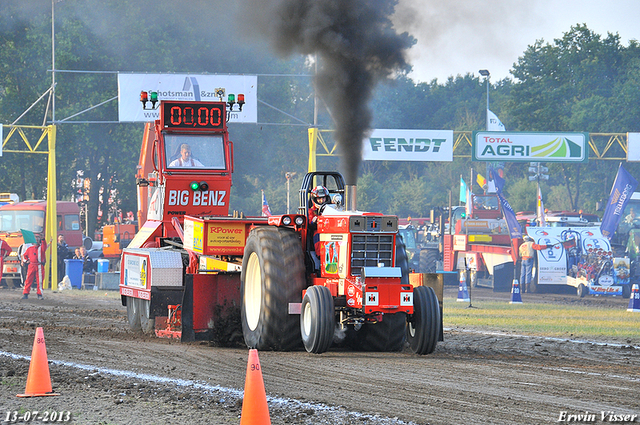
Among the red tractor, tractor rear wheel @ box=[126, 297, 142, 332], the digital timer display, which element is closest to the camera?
the red tractor

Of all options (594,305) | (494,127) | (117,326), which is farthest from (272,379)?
(494,127)

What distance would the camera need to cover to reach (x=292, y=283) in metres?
11.2

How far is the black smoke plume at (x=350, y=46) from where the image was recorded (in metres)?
13.8

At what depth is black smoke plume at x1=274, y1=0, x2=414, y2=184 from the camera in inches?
543

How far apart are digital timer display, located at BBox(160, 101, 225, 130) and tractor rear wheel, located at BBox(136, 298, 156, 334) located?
3140mm

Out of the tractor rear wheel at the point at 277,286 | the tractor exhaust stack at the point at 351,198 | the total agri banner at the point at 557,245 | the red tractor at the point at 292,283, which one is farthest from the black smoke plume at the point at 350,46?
the total agri banner at the point at 557,245

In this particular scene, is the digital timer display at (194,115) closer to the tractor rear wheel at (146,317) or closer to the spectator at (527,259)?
the tractor rear wheel at (146,317)

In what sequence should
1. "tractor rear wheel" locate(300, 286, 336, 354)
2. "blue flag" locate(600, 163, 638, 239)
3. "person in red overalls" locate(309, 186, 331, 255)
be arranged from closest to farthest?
"tractor rear wheel" locate(300, 286, 336, 354) → "person in red overalls" locate(309, 186, 331, 255) → "blue flag" locate(600, 163, 638, 239)

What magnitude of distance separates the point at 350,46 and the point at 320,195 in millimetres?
3213

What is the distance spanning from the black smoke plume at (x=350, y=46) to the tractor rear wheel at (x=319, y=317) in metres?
3.68

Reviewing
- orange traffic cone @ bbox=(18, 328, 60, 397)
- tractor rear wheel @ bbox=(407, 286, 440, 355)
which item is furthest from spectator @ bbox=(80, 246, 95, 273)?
orange traffic cone @ bbox=(18, 328, 60, 397)

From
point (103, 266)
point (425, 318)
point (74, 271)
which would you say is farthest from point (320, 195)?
point (74, 271)

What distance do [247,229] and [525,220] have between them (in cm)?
2648

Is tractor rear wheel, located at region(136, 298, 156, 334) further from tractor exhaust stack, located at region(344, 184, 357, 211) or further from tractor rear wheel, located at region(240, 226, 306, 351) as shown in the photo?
tractor exhaust stack, located at region(344, 184, 357, 211)
